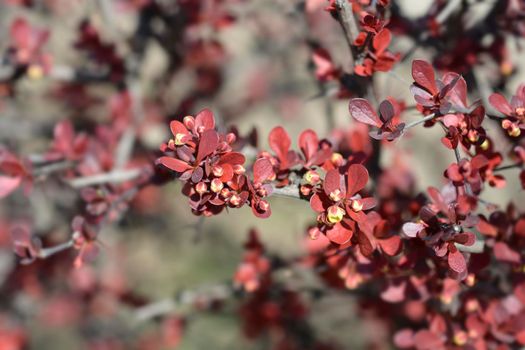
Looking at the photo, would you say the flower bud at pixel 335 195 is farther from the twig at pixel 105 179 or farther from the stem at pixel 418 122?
the twig at pixel 105 179

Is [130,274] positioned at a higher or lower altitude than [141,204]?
lower

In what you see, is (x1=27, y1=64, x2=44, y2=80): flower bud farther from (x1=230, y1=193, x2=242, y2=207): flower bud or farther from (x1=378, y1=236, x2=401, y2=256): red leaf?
(x1=378, y1=236, x2=401, y2=256): red leaf

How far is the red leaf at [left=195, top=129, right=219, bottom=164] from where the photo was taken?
812mm

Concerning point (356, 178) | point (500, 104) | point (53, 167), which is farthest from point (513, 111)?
point (53, 167)

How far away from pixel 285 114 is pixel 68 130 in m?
2.07

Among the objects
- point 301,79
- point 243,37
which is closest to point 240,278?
point 301,79

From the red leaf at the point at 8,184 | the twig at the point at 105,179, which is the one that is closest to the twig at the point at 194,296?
the twig at the point at 105,179

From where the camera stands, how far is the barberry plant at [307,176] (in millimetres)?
872

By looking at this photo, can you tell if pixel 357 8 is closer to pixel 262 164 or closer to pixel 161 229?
pixel 262 164

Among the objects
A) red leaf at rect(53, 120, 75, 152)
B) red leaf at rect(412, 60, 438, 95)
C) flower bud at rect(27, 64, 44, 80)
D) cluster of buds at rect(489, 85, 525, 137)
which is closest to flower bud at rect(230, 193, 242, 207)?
red leaf at rect(412, 60, 438, 95)

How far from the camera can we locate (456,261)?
2.79ft

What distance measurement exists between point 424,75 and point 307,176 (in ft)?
0.77

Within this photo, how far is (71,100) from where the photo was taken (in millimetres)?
2264

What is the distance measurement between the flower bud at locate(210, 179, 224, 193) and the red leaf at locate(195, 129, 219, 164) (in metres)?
0.04
